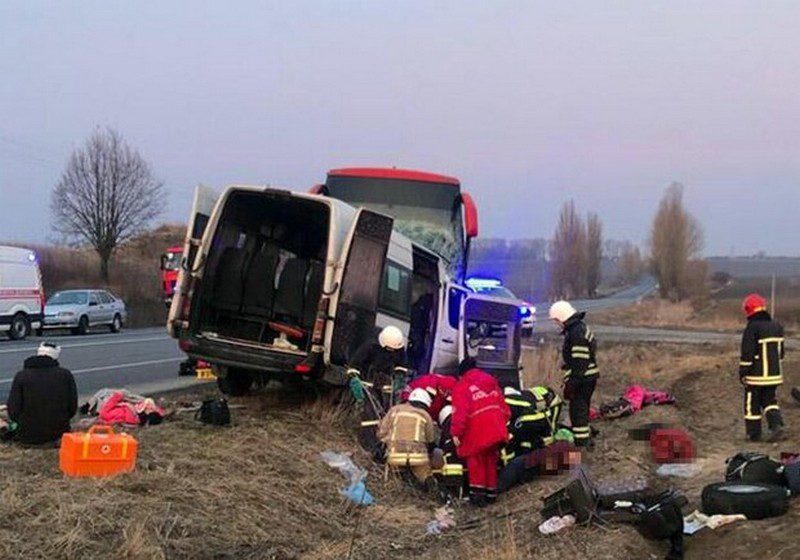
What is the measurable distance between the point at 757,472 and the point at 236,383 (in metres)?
6.12

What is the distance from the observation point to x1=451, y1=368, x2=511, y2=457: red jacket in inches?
284

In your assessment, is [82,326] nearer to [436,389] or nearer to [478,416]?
[436,389]

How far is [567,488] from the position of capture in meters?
6.37

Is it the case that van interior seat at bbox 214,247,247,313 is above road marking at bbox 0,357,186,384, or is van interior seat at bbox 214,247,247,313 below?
above

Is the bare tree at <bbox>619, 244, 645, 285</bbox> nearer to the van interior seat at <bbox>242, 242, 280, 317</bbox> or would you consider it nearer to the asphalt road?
the asphalt road

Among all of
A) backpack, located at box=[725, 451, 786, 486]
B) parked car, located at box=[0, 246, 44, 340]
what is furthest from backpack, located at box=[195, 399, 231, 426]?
parked car, located at box=[0, 246, 44, 340]

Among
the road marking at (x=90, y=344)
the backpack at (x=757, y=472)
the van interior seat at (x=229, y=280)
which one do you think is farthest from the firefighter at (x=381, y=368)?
the road marking at (x=90, y=344)

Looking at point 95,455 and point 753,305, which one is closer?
point 95,455

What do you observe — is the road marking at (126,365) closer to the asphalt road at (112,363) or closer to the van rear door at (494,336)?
the asphalt road at (112,363)

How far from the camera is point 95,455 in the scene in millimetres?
6203

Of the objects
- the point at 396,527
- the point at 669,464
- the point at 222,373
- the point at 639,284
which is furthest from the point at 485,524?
the point at 639,284

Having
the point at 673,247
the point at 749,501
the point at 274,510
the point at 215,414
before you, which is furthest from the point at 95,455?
the point at 673,247

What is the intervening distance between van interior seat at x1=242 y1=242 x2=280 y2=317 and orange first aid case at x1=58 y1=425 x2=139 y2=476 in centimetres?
328

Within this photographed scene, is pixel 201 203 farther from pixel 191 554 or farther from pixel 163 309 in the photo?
pixel 163 309
